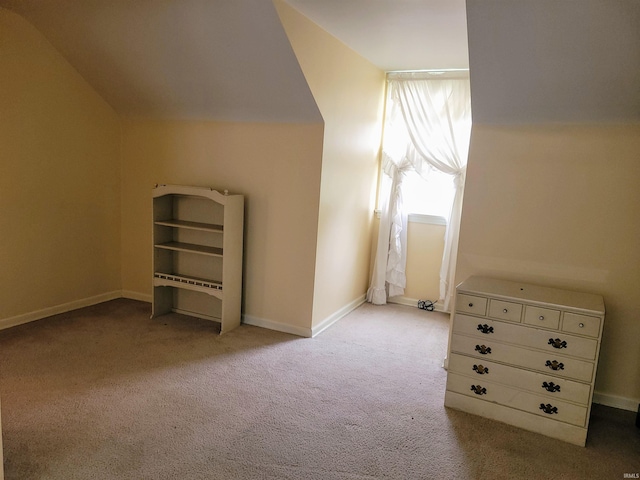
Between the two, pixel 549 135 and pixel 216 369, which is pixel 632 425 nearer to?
pixel 549 135

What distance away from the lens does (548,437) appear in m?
2.32

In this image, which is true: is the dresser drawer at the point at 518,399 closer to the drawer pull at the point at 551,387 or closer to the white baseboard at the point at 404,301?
the drawer pull at the point at 551,387

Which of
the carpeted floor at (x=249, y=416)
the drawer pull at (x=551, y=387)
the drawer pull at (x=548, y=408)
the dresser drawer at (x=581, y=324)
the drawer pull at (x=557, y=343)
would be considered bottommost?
the carpeted floor at (x=249, y=416)

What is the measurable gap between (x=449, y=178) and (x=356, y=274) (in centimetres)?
132

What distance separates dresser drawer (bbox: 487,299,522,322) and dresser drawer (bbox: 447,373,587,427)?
387mm

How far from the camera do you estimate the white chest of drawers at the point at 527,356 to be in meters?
2.25

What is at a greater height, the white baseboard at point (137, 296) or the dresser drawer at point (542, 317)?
the dresser drawer at point (542, 317)

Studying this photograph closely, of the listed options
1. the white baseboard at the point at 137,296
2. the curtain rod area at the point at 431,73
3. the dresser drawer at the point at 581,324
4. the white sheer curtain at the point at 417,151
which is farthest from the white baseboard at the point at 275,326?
the curtain rod area at the point at 431,73

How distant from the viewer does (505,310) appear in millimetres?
2398

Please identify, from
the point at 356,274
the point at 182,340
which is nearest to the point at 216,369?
the point at 182,340

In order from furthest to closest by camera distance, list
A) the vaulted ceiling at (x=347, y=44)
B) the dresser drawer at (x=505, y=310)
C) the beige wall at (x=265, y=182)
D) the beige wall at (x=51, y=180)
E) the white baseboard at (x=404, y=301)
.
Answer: the white baseboard at (x=404, y=301) → the beige wall at (x=265, y=182) → the beige wall at (x=51, y=180) → the dresser drawer at (x=505, y=310) → the vaulted ceiling at (x=347, y=44)

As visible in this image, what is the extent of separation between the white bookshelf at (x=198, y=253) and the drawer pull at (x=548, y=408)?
228 cm

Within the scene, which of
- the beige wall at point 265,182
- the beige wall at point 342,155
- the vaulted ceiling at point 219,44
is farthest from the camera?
the beige wall at point 265,182

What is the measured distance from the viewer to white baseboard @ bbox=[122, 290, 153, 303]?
424 cm
